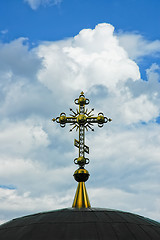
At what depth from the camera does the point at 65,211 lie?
62.7ft

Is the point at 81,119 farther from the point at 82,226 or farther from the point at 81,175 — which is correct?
the point at 82,226

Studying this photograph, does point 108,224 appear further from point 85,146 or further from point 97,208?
point 85,146

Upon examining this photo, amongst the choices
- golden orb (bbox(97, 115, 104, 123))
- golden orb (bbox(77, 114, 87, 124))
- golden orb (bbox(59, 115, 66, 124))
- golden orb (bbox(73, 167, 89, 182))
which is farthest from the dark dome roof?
golden orb (bbox(59, 115, 66, 124))

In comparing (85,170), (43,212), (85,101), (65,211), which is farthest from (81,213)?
(85,101)

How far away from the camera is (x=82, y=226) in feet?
55.7

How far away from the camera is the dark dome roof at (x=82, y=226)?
54.2 feet

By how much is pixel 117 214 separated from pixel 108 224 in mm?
1604

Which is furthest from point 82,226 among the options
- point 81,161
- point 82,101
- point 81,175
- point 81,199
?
point 82,101

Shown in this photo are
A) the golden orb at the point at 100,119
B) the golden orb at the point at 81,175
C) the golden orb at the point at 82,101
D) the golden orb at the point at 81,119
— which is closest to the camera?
the golden orb at the point at 81,175

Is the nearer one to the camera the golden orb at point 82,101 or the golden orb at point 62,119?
the golden orb at point 62,119

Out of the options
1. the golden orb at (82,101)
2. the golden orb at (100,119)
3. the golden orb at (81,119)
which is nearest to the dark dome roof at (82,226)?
the golden orb at (81,119)

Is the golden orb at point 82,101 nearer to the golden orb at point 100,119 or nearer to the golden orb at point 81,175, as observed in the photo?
the golden orb at point 100,119

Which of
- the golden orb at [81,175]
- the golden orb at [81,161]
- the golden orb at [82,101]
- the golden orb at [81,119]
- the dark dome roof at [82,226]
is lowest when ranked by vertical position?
the dark dome roof at [82,226]

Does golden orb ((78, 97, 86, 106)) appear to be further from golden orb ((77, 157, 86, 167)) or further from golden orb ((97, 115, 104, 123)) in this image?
golden orb ((77, 157, 86, 167))
